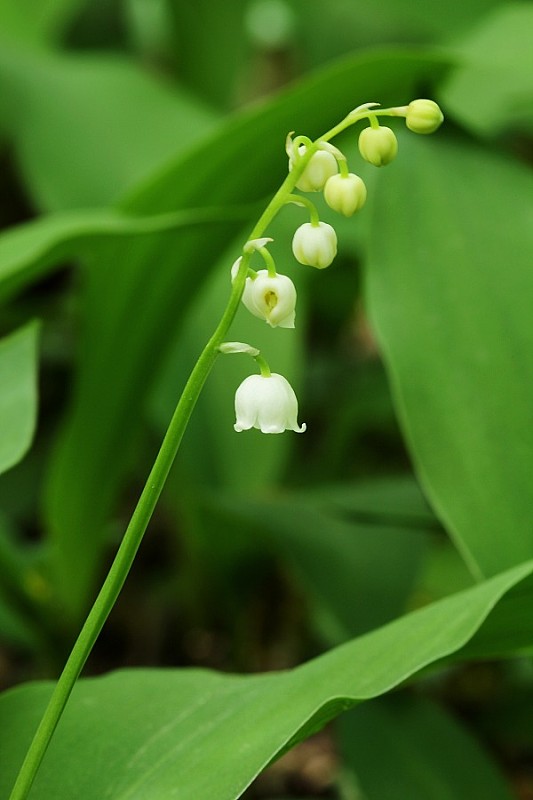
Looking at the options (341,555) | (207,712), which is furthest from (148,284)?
(207,712)

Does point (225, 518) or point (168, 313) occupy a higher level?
point (168, 313)

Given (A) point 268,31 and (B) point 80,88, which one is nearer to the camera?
(B) point 80,88

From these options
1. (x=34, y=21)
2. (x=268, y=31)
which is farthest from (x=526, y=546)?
(x=268, y=31)

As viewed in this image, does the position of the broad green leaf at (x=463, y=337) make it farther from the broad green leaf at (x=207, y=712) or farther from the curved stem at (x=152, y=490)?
the curved stem at (x=152, y=490)

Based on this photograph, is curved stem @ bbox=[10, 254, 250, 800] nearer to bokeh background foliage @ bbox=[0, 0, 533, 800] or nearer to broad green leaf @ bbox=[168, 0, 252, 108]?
bokeh background foliage @ bbox=[0, 0, 533, 800]

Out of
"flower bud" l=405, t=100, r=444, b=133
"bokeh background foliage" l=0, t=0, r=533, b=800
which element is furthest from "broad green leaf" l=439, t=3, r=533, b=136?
"flower bud" l=405, t=100, r=444, b=133

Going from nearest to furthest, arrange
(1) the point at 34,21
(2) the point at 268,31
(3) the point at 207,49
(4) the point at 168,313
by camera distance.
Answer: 1. (4) the point at 168,313
2. (1) the point at 34,21
3. (3) the point at 207,49
4. (2) the point at 268,31

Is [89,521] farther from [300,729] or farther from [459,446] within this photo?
[300,729]
